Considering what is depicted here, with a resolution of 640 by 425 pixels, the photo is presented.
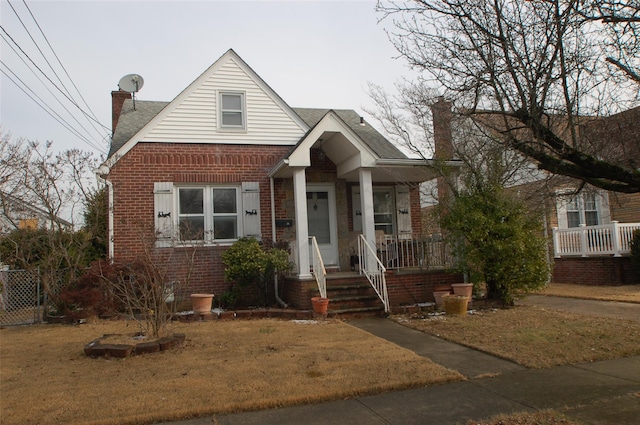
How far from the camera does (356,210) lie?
507 inches

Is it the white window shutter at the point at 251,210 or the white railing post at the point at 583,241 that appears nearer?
the white window shutter at the point at 251,210

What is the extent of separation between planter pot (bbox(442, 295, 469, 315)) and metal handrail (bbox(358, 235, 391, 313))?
1170 mm

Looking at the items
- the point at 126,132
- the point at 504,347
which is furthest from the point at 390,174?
the point at 126,132

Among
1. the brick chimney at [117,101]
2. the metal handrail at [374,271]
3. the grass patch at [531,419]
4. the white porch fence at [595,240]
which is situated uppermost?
the brick chimney at [117,101]

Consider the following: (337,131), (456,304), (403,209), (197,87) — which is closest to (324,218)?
(403,209)

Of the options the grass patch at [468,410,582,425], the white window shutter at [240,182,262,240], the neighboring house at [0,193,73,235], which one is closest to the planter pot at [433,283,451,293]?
the white window shutter at [240,182,262,240]

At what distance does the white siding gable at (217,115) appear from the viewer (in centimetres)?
1173

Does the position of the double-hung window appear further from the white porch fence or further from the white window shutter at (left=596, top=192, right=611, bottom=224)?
the white window shutter at (left=596, top=192, right=611, bottom=224)

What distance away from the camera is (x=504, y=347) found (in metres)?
6.75

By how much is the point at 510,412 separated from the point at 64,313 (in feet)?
30.2

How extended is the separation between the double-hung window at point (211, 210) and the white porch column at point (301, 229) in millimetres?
2067

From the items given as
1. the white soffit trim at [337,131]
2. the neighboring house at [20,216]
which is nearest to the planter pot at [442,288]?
the white soffit trim at [337,131]

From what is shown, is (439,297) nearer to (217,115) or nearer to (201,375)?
(201,375)

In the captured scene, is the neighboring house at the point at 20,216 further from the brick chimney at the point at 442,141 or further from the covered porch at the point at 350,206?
the brick chimney at the point at 442,141
